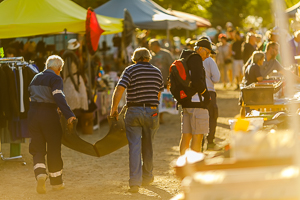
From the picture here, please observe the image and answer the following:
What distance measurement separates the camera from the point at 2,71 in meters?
8.48

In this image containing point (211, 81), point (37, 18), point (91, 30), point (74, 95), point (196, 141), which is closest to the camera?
point (196, 141)

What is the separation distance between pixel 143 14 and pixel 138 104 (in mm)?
11703

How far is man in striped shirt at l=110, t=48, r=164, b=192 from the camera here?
6.63 meters

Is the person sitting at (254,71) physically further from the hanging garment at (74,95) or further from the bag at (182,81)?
the hanging garment at (74,95)

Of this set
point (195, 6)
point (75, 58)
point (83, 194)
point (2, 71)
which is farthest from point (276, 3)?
point (195, 6)

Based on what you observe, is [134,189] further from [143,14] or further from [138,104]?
[143,14]

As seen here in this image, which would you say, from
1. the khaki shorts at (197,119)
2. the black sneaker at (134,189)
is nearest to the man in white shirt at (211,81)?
the khaki shorts at (197,119)

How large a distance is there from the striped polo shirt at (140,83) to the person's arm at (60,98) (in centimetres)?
74

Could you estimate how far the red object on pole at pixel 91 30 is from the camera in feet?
34.3

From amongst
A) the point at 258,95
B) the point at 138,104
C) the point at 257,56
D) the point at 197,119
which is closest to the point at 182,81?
the point at 197,119

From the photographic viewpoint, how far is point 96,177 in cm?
765

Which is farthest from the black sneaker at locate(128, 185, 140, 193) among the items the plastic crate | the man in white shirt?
the man in white shirt

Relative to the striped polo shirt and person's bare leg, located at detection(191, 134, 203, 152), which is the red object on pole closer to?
the striped polo shirt

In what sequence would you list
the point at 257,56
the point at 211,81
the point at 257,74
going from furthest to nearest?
the point at 257,56 < the point at 257,74 < the point at 211,81
